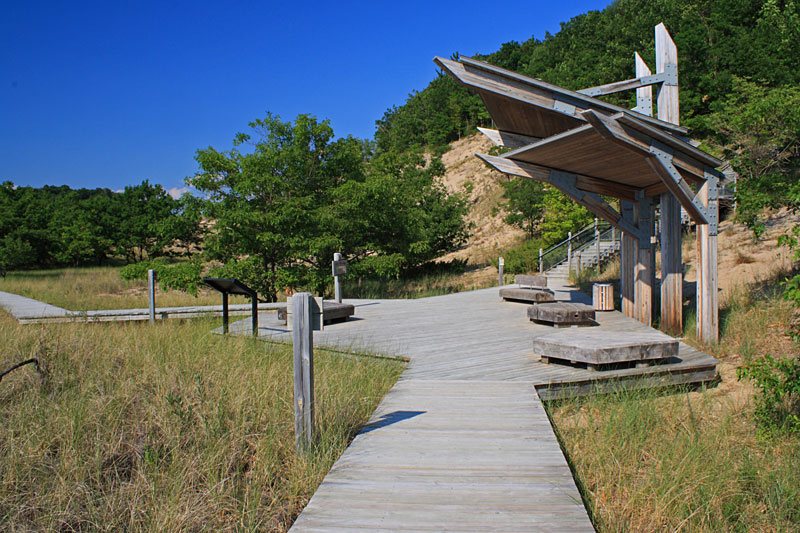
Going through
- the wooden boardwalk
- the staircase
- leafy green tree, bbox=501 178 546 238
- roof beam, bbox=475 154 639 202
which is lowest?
the wooden boardwalk

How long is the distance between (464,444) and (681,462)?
5.33 ft

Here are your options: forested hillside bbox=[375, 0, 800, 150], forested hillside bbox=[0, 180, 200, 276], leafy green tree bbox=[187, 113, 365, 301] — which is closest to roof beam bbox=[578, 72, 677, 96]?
leafy green tree bbox=[187, 113, 365, 301]

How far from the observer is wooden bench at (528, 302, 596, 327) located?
9.28 meters

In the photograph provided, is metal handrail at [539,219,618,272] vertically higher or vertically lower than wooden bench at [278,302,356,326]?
higher

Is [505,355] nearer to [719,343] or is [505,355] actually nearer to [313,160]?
[719,343]

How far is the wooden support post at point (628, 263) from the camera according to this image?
10156 millimetres

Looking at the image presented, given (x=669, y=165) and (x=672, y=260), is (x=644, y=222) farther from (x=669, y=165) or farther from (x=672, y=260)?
(x=669, y=165)

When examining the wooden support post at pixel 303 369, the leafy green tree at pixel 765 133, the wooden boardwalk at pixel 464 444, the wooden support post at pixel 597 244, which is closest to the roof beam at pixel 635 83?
the wooden boardwalk at pixel 464 444

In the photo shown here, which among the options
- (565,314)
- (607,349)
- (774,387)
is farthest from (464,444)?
(565,314)

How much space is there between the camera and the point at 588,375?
592 cm

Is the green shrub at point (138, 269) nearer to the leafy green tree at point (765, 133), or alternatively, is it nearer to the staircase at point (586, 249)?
the staircase at point (586, 249)

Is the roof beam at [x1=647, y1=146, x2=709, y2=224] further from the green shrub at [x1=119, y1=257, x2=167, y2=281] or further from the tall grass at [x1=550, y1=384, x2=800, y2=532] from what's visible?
the green shrub at [x1=119, y1=257, x2=167, y2=281]

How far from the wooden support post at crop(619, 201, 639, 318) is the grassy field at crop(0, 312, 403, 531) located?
20.1 ft

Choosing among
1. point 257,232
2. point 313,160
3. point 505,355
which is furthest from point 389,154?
→ point 505,355
